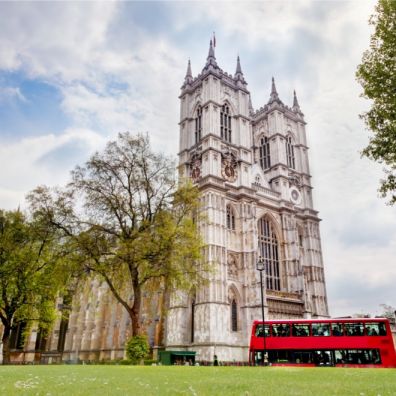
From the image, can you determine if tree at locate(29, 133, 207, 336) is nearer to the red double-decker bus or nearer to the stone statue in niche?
the red double-decker bus

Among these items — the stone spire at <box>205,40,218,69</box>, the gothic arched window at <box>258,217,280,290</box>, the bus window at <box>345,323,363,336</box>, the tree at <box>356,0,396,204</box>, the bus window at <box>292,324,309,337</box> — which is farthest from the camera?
the stone spire at <box>205,40,218,69</box>

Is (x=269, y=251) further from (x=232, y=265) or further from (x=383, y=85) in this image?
(x=383, y=85)

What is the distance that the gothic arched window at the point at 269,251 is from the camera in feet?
129

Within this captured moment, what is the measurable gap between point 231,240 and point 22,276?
19234mm

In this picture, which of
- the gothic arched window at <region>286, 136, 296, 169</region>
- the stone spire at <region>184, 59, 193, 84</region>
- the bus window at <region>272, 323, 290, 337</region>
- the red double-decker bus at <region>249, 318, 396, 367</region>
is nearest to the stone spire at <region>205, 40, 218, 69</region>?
the stone spire at <region>184, 59, 193, 84</region>

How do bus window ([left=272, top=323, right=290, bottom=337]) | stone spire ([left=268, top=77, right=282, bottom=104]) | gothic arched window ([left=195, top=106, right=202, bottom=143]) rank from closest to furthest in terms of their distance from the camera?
bus window ([left=272, top=323, right=290, bottom=337])
gothic arched window ([left=195, top=106, right=202, bottom=143])
stone spire ([left=268, top=77, right=282, bottom=104])

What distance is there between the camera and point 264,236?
40.9 meters

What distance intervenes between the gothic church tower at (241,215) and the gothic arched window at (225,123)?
13cm

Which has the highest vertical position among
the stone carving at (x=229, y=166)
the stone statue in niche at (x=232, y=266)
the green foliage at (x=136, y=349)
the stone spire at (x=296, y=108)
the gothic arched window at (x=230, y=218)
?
the stone spire at (x=296, y=108)

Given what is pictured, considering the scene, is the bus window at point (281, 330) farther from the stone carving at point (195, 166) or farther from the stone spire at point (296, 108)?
the stone spire at point (296, 108)

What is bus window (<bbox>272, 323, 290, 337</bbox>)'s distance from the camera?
23.1 metres

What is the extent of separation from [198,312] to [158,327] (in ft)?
20.6

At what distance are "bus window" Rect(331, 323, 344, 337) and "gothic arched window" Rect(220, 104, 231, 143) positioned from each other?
25234 mm

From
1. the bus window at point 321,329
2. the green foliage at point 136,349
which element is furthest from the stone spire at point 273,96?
the green foliage at point 136,349
